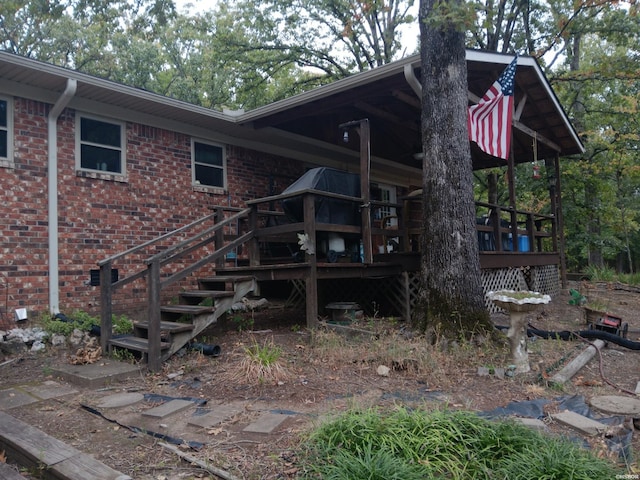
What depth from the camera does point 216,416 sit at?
3746 millimetres

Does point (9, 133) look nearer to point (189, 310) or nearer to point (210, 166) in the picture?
point (210, 166)

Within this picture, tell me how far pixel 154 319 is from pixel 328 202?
3019 millimetres

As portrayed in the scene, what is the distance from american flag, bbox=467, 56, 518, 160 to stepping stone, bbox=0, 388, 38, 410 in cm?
646

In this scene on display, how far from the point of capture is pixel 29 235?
6.55 metres

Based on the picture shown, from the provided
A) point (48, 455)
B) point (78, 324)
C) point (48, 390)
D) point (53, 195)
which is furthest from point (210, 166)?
point (48, 455)

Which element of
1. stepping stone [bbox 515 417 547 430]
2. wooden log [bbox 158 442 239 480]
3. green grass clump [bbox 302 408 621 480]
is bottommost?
wooden log [bbox 158 442 239 480]

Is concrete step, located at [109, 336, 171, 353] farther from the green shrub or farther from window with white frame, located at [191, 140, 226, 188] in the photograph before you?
window with white frame, located at [191, 140, 226, 188]

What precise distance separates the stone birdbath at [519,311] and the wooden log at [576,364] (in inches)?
13.4

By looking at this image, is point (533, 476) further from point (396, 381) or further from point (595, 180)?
point (595, 180)

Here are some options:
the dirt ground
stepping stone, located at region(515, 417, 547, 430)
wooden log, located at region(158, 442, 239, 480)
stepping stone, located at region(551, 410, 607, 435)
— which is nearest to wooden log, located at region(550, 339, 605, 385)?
the dirt ground

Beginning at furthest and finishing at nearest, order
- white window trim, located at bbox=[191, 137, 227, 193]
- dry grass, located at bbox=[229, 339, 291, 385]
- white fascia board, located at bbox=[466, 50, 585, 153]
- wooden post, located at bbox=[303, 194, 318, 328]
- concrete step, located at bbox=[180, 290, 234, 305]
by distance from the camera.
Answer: white window trim, located at bbox=[191, 137, 227, 193], white fascia board, located at bbox=[466, 50, 585, 153], wooden post, located at bbox=[303, 194, 318, 328], concrete step, located at bbox=[180, 290, 234, 305], dry grass, located at bbox=[229, 339, 291, 385]

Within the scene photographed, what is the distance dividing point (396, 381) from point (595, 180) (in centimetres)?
1449

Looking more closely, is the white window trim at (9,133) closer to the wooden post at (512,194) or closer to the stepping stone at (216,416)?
the stepping stone at (216,416)

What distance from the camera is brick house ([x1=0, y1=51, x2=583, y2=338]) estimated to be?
651cm
